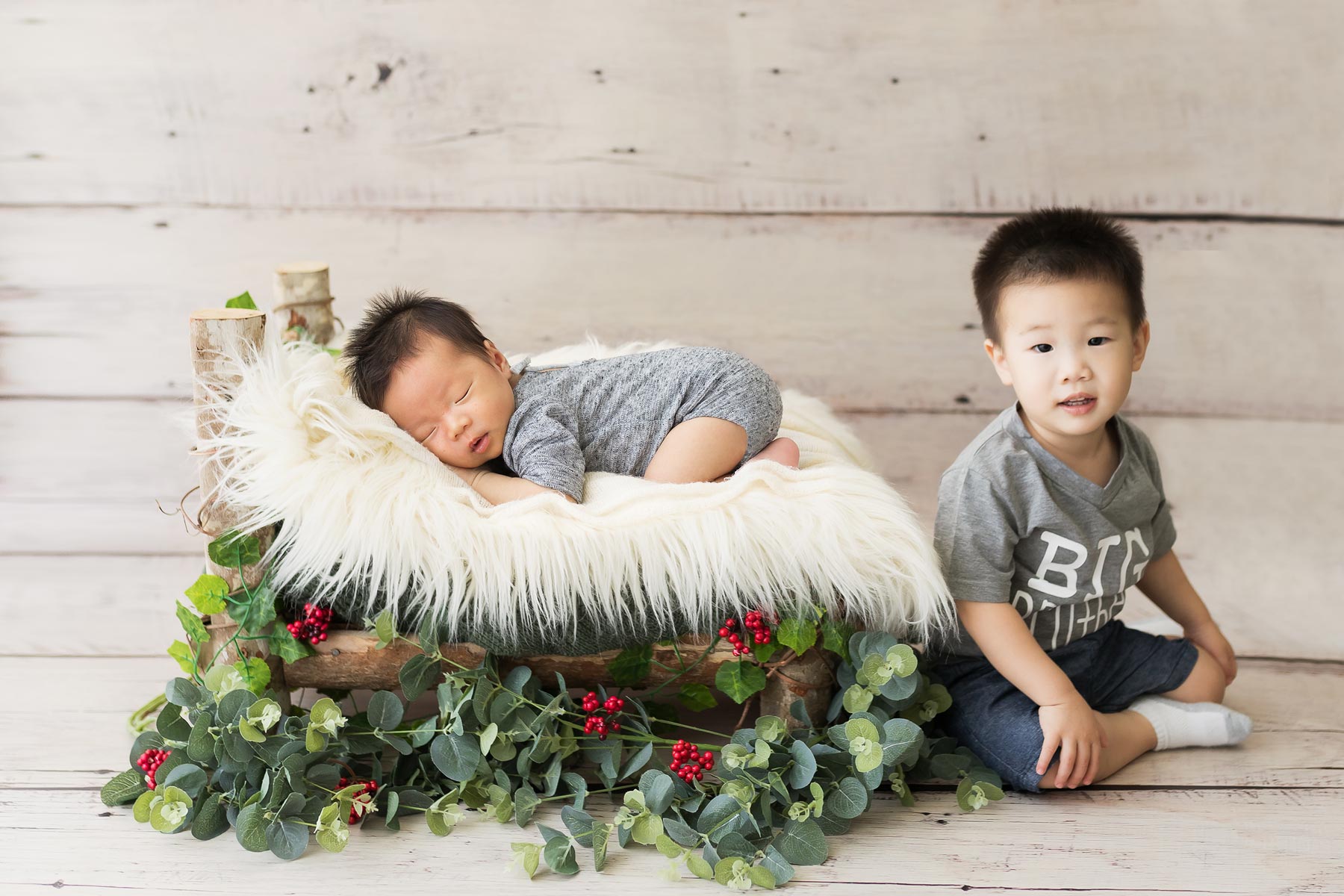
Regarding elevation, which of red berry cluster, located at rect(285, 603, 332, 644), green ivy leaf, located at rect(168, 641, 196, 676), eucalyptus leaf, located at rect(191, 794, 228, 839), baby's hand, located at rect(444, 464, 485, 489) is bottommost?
eucalyptus leaf, located at rect(191, 794, 228, 839)

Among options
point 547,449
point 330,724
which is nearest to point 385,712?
point 330,724

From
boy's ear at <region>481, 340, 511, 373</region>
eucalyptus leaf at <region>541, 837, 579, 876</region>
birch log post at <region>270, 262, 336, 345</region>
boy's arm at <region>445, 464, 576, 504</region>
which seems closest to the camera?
eucalyptus leaf at <region>541, 837, 579, 876</region>

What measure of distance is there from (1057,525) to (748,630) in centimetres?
39

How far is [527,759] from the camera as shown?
130cm

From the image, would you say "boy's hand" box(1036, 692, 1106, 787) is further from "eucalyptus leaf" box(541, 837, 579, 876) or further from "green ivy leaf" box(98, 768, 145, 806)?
"green ivy leaf" box(98, 768, 145, 806)

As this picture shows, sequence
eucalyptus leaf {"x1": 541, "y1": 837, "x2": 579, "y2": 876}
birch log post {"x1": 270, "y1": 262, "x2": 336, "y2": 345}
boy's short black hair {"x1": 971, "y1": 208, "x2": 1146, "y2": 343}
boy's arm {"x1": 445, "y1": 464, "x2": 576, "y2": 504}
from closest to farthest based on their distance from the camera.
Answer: eucalyptus leaf {"x1": 541, "y1": 837, "x2": 579, "y2": 876}
boy's short black hair {"x1": 971, "y1": 208, "x2": 1146, "y2": 343}
boy's arm {"x1": 445, "y1": 464, "x2": 576, "y2": 504}
birch log post {"x1": 270, "y1": 262, "x2": 336, "y2": 345}

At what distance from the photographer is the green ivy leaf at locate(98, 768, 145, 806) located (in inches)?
52.0

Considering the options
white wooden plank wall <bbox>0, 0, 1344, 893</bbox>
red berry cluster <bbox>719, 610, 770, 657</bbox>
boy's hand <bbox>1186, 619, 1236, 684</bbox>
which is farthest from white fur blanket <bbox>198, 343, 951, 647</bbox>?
white wooden plank wall <bbox>0, 0, 1344, 893</bbox>

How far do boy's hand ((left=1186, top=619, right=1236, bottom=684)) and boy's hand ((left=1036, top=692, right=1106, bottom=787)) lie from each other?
32 cm

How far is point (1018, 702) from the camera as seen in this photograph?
1389mm

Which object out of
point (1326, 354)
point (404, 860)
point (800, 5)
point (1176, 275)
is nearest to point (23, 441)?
point (404, 860)

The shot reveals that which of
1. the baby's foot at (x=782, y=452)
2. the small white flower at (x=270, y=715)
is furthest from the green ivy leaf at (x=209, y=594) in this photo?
the baby's foot at (x=782, y=452)

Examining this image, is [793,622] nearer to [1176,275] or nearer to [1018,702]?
[1018,702]

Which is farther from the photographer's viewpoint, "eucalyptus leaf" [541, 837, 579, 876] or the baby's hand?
the baby's hand
